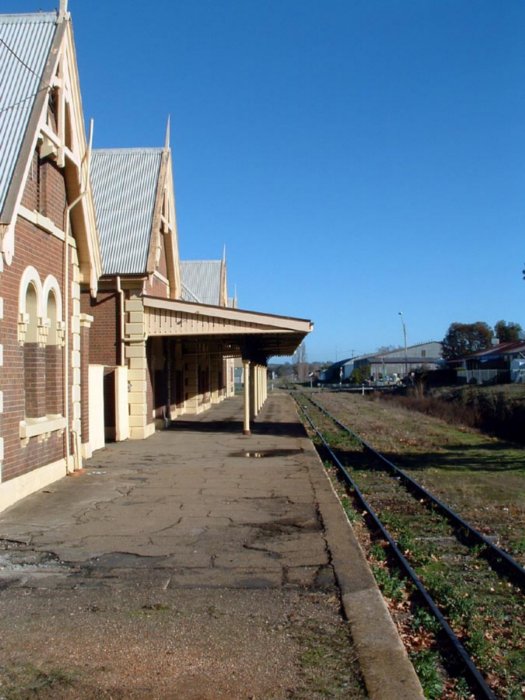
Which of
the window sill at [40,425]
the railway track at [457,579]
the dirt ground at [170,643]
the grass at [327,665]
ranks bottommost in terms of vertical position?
the railway track at [457,579]

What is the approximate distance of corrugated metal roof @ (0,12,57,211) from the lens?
10.4 meters

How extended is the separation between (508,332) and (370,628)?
118859 millimetres

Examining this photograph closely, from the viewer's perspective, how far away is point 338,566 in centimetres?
763

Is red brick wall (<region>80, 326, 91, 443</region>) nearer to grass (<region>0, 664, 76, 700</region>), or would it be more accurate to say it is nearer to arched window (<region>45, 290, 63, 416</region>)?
arched window (<region>45, 290, 63, 416</region>)

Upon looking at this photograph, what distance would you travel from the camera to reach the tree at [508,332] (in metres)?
118

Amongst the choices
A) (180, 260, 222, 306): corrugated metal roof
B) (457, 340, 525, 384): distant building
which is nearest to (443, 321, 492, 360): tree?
(457, 340, 525, 384): distant building

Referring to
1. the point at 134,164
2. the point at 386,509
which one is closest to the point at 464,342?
the point at 134,164

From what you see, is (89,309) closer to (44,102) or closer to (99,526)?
(44,102)

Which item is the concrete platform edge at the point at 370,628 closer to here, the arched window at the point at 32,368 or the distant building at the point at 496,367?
the arched window at the point at 32,368

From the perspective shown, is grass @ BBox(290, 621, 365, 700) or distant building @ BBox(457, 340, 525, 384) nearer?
grass @ BBox(290, 621, 365, 700)

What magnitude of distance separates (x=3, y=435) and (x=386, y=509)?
5.92 m

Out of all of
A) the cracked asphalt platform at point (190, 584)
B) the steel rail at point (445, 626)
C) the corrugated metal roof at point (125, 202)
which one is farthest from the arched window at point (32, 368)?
the corrugated metal roof at point (125, 202)

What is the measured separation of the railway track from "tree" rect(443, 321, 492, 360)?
107 metres

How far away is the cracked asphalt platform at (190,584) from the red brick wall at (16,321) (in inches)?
23.6
